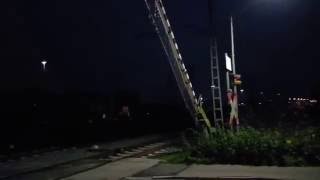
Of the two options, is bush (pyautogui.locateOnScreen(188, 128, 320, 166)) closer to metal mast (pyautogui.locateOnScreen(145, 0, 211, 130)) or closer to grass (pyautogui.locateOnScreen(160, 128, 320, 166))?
grass (pyautogui.locateOnScreen(160, 128, 320, 166))

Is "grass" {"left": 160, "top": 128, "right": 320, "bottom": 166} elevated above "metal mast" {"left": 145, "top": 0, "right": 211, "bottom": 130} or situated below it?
below

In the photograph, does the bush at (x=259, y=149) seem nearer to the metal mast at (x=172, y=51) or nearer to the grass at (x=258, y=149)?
the grass at (x=258, y=149)

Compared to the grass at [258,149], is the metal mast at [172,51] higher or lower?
higher

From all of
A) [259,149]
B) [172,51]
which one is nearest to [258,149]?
[259,149]

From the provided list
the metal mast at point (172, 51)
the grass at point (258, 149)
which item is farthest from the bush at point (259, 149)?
the metal mast at point (172, 51)

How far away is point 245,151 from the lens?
21781 mm

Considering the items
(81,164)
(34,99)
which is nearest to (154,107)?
(34,99)

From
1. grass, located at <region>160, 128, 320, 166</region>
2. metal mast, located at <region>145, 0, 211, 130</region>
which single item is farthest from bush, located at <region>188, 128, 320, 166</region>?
metal mast, located at <region>145, 0, 211, 130</region>

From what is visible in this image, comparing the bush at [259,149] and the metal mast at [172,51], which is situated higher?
the metal mast at [172,51]

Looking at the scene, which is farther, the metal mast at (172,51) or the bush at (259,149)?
the metal mast at (172,51)

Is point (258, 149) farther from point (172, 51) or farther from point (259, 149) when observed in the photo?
point (172, 51)

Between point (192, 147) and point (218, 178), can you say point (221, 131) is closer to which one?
point (192, 147)

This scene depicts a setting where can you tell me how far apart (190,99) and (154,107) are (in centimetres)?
5295

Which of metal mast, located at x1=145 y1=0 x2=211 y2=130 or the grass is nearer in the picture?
the grass
